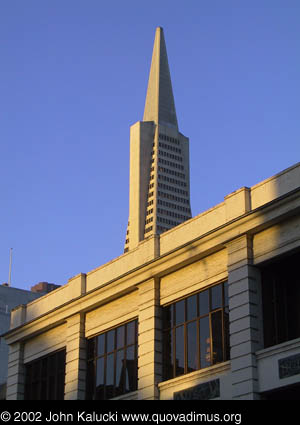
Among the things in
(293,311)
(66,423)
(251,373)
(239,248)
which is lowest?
(66,423)

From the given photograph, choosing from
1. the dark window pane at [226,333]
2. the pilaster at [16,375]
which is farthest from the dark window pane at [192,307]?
the pilaster at [16,375]

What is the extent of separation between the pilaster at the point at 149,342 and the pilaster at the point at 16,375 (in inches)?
465

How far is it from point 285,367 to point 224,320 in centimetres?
449

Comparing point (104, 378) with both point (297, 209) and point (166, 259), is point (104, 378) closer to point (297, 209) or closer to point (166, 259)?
point (166, 259)

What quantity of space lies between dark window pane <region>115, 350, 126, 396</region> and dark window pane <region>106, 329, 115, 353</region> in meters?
0.73

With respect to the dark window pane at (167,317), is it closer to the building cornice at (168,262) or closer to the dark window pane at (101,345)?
the building cornice at (168,262)

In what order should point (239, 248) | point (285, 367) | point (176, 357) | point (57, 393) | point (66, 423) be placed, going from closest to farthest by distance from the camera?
1. point (66, 423)
2. point (285, 367)
3. point (239, 248)
4. point (176, 357)
5. point (57, 393)

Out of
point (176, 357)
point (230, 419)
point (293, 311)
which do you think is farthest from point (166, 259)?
point (230, 419)

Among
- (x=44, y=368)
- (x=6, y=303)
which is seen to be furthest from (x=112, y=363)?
(x=6, y=303)

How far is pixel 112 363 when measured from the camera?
42812 mm

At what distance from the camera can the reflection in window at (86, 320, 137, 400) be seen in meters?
41.6

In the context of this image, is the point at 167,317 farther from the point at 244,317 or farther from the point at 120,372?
the point at 244,317

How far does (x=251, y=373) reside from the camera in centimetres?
3375

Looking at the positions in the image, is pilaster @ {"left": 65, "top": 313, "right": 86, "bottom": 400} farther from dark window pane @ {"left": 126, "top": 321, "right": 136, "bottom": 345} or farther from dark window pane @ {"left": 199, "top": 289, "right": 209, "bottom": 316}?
dark window pane @ {"left": 199, "top": 289, "right": 209, "bottom": 316}
